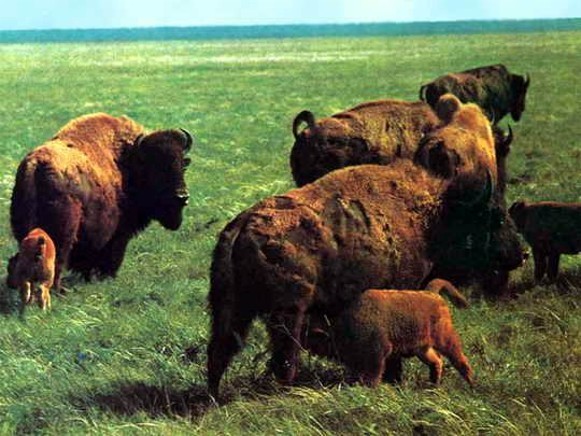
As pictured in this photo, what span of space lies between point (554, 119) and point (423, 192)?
737 inches

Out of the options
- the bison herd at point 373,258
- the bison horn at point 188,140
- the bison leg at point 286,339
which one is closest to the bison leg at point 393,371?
the bison herd at point 373,258

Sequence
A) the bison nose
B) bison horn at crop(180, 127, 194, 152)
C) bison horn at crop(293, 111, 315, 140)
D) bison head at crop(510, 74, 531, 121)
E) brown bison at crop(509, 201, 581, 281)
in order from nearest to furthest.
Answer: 1. brown bison at crop(509, 201, 581, 281)
2. bison horn at crop(293, 111, 315, 140)
3. bison horn at crop(180, 127, 194, 152)
4. the bison nose
5. bison head at crop(510, 74, 531, 121)

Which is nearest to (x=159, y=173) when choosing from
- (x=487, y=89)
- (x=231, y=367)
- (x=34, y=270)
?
(x=34, y=270)

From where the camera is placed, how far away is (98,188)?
9.09 meters

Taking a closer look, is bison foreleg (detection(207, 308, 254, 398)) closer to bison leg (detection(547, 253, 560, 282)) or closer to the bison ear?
the bison ear

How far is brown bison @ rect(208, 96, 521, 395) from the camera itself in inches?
182

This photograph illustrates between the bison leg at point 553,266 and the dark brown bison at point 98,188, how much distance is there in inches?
124

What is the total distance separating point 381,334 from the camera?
4.57 meters

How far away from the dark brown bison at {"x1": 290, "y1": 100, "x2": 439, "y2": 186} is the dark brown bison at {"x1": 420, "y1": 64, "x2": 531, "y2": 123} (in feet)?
23.1

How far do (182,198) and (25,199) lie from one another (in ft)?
4.95

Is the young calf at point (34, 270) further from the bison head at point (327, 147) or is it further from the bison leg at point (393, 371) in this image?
the bison leg at point (393, 371)

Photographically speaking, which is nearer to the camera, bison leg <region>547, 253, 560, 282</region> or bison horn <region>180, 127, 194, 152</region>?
bison leg <region>547, 253, 560, 282</region>

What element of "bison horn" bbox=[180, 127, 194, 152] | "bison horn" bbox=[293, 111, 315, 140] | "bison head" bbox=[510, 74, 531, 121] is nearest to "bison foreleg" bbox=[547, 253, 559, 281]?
"bison horn" bbox=[293, 111, 315, 140]

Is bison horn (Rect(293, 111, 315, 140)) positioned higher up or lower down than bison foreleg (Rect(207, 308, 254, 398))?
higher up
